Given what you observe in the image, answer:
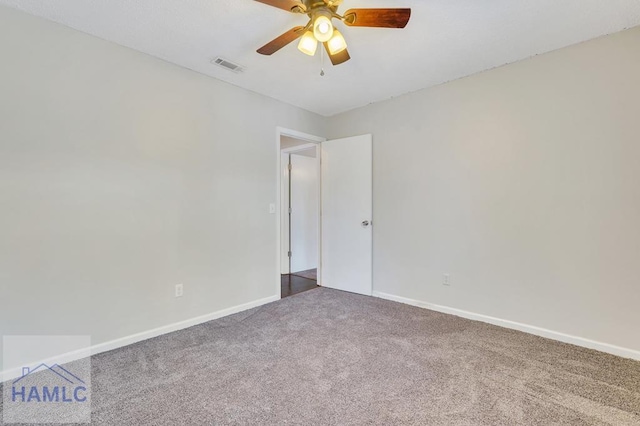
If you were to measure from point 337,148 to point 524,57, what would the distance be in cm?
219

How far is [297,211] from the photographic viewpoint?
17.2ft

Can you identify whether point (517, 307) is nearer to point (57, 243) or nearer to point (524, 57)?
point (524, 57)

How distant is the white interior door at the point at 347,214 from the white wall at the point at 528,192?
0.95 feet

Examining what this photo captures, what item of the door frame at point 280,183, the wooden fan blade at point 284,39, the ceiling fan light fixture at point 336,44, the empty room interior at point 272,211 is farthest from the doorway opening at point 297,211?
the ceiling fan light fixture at point 336,44

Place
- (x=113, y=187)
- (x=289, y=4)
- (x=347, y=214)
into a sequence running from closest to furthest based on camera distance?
(x=289, y=4) → (x=113, y=187) → (x=347, y=214)

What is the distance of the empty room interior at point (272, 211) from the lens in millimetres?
1841

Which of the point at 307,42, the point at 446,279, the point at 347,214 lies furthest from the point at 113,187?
the point at 446,279

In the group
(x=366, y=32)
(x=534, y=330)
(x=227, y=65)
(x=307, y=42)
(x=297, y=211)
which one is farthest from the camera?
(x=297, y=211)

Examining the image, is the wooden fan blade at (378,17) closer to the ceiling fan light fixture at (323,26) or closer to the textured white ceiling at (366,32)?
the ceiling fan light fixture at (323,26)

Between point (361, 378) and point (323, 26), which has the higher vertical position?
point (323, 26)

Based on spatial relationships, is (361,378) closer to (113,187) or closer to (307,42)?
(307,42)

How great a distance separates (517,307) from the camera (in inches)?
107

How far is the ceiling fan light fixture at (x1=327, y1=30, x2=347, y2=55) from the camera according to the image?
6.19 feet

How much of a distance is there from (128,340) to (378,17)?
118 inches
